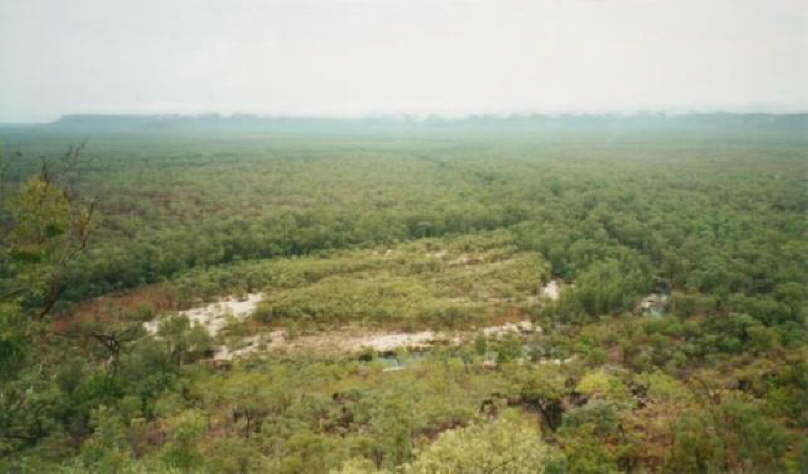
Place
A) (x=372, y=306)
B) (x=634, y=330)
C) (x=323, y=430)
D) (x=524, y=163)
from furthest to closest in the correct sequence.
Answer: (x=524, y=163) → (x=372, y=306) → (x=634, y=330) → (x=323, y=430)

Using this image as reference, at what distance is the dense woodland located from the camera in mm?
16375

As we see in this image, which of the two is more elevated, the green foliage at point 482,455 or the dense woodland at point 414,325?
the green foliage at point 482,455

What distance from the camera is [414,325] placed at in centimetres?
3853

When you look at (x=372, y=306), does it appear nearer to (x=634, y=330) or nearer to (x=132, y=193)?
(x=634, y=330)

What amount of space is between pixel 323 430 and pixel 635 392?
593 inches

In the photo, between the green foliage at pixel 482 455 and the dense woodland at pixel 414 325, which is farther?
the dense woodland at pixel 414 325

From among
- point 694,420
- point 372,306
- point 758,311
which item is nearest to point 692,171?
point 758,311

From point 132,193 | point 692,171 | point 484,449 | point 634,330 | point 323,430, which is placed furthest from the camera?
point 692,171

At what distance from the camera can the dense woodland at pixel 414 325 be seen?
16.4 m

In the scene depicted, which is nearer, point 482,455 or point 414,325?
point 482,455

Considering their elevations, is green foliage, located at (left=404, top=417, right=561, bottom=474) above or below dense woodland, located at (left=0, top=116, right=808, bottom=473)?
above

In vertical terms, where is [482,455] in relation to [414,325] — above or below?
above

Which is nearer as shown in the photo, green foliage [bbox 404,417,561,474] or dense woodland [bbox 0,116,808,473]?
green foliage [bbox 404,417,561,474]

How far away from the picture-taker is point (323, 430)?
25.0 m
